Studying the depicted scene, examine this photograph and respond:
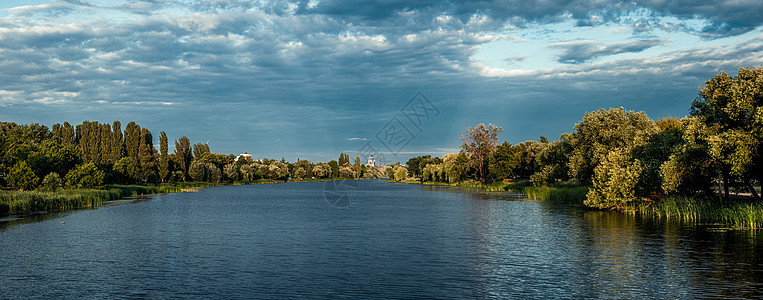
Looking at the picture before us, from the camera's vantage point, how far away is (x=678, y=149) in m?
44.9

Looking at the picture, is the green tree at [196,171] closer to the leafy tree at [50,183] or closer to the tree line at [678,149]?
the leafy tree at [50,183]

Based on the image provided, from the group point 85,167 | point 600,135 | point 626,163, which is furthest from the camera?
point 85,167

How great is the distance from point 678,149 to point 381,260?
30999mm

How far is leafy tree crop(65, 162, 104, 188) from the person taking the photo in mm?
82062

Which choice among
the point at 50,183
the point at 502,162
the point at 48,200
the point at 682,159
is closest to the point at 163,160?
the point at 50,183

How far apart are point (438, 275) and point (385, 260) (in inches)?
199

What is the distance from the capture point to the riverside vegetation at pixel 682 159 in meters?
39.0

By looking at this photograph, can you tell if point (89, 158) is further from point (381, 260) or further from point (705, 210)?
point (705, 210)

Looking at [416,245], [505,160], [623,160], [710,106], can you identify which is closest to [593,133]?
[623,160]

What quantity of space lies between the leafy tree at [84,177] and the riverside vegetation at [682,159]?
3086 inches

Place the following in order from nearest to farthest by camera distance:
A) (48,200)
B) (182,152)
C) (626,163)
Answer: (626,163), (48,200), (182,152)

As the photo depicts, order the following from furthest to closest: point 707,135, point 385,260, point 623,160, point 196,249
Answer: point 623,160, point 707,135, point 196,249, point 385,260

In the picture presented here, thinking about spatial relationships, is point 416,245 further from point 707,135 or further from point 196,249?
point 707,135

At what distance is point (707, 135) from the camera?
4206 cm
